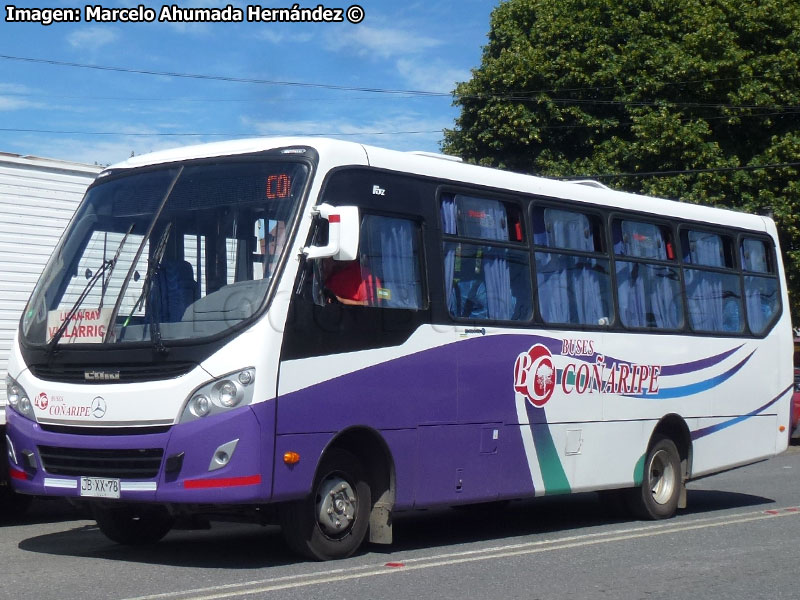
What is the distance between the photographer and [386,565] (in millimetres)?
9016

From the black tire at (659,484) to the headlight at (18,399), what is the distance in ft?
20.5

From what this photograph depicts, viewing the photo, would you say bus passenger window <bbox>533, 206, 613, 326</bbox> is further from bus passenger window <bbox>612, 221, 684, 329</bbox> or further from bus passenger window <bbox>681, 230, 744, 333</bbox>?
bus passenger window <bbox>681, 230, 744, 333</bbox>

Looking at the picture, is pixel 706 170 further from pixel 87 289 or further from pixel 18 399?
pixel 18 399

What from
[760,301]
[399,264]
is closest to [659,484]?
[760,301]

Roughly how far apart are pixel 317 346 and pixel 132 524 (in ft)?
7.92

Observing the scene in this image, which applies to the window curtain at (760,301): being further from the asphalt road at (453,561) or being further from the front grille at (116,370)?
the front grille at (116,370)

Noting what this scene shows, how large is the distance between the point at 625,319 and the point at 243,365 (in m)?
5.18

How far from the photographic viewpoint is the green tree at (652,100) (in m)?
27.4

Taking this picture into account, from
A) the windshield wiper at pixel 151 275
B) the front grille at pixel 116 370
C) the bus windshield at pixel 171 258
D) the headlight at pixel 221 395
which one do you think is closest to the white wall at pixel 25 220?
the bus windshield at pixel 171 258

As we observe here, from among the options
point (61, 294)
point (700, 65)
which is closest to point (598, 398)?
point (61, 294)

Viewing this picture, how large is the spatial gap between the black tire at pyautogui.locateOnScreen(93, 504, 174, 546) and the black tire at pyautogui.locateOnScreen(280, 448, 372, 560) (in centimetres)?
129

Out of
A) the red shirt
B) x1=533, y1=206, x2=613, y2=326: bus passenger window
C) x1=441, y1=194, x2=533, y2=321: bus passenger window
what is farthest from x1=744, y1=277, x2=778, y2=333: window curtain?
the red shirt

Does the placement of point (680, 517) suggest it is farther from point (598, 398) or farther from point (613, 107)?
point (613, 107)

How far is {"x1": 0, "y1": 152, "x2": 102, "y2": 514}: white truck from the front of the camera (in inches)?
460
